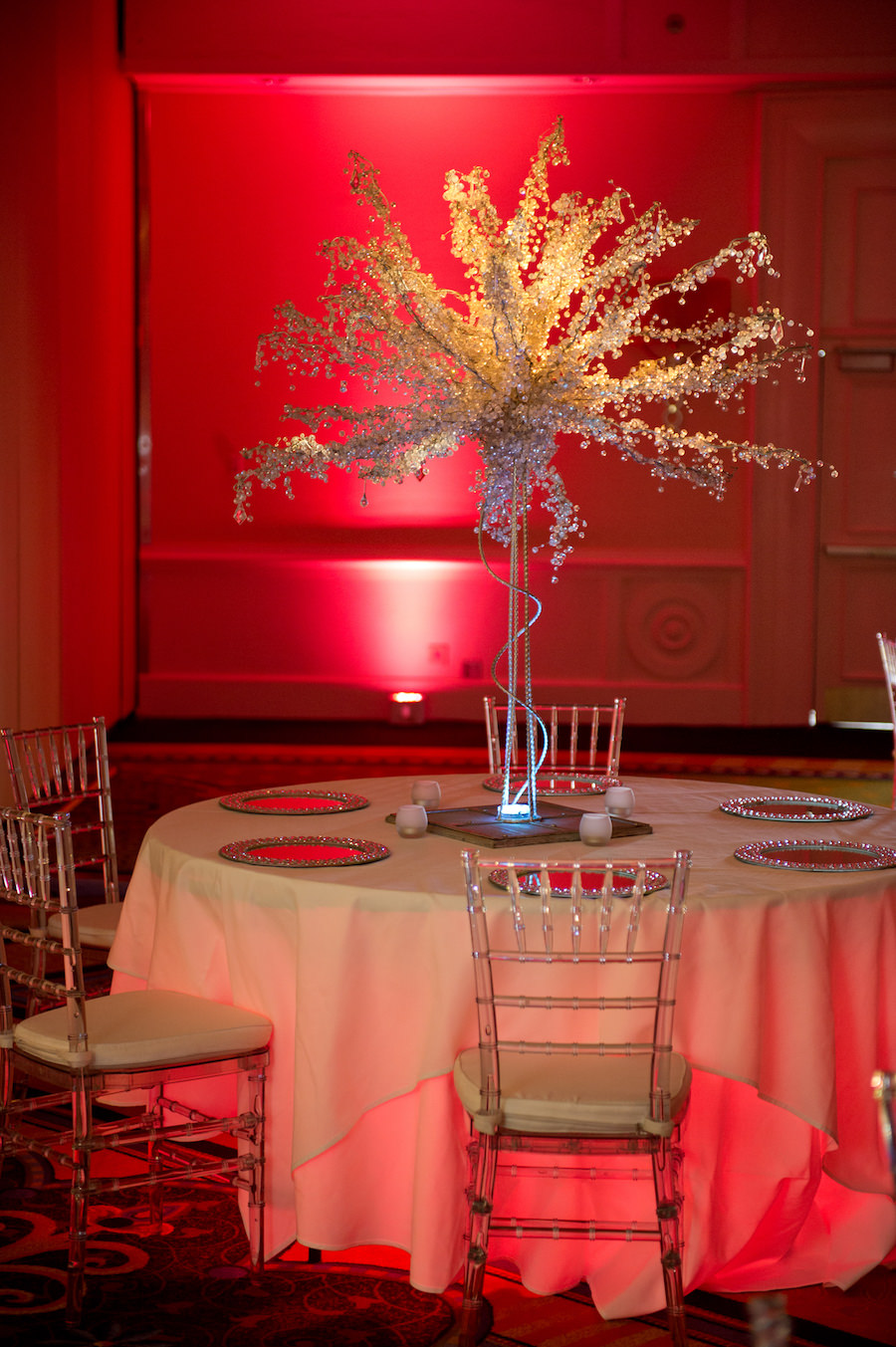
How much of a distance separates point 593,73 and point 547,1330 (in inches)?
228

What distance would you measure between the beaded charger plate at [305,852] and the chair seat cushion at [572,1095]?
0.45m

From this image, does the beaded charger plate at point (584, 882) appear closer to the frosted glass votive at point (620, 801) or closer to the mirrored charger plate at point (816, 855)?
the mirrored charger plate at point (816, 855)

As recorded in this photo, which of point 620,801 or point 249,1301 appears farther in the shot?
point 620,801

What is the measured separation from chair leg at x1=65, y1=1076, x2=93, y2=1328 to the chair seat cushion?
636 millimetres

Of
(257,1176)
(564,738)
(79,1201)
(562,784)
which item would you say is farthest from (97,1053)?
(564,738)

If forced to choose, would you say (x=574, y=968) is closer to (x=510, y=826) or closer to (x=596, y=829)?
(x=596, y=829)

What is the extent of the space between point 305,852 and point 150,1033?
16.8 inches

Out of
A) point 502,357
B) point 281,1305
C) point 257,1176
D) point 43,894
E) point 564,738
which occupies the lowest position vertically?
point 281,1305

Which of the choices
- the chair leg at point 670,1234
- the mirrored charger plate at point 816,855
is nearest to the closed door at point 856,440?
the mirrored charger plate at point 816,855

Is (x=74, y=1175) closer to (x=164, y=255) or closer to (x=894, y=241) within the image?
(x=164, y=255)

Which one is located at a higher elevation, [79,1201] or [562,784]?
[562,784]

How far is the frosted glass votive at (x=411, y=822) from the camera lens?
9.02 feet

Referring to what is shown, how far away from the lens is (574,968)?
2.30 m

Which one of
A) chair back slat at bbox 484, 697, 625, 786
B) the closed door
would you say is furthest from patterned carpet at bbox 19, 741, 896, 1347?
the closed door
